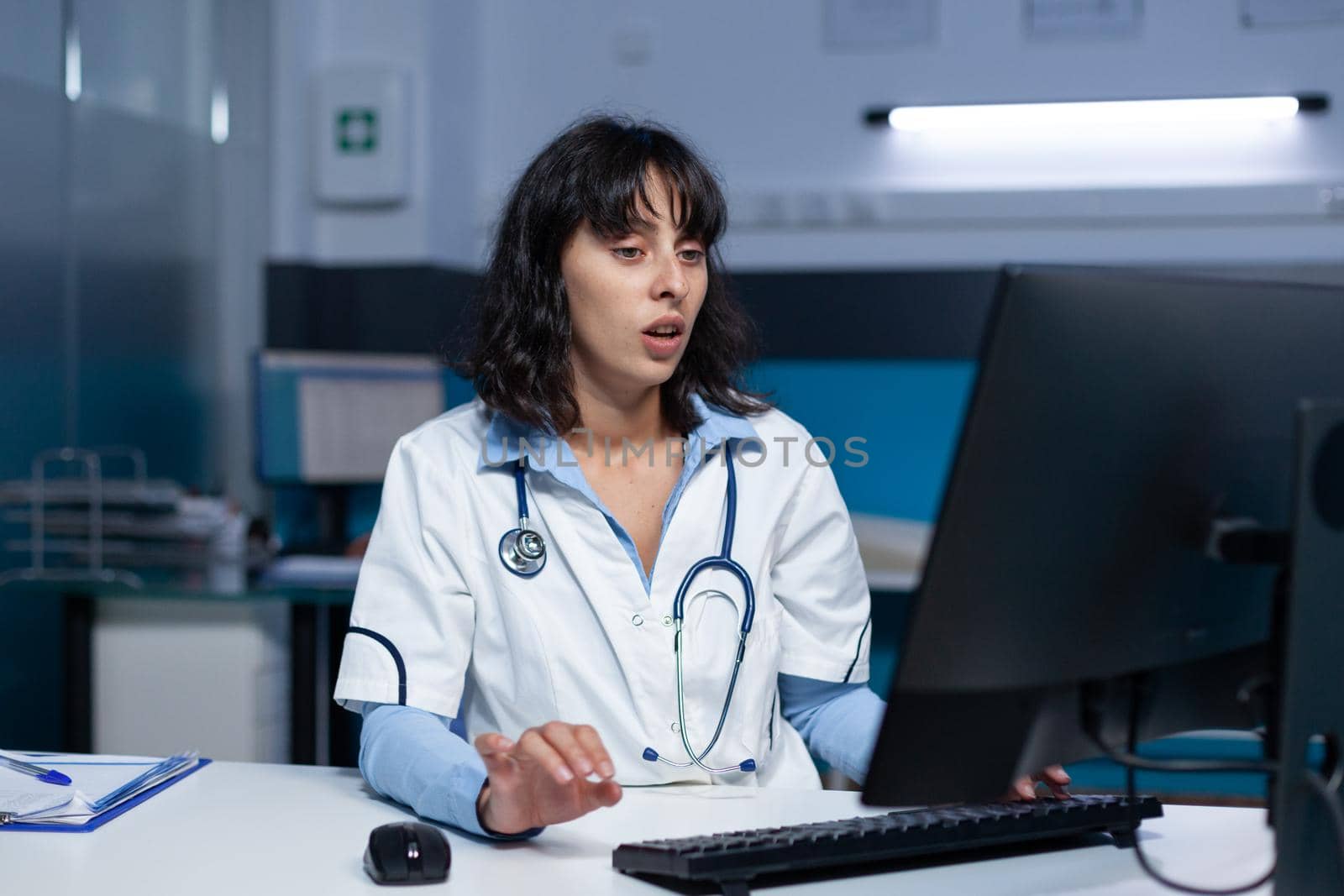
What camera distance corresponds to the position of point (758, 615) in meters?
1.46

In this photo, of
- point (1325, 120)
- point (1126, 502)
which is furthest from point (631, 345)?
point (1325, 120)

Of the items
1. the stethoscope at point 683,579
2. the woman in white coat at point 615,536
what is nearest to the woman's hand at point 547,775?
the woman in white coat at point 615,536

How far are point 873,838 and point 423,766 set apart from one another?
39 cm

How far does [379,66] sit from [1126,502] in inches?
116

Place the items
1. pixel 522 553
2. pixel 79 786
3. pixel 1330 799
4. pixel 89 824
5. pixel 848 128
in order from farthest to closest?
1. pixel 848 128
2. pixel 522 553
3. pixel 79 786
4. pixel 89 824
5. pixel 1330 799

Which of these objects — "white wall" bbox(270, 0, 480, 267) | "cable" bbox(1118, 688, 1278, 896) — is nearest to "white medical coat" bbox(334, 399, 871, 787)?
"cable" bbox(1118, 688, 1278, 896)

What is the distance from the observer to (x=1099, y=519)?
0.79 meters

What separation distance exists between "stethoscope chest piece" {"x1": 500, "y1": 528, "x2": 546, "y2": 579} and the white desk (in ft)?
0.89

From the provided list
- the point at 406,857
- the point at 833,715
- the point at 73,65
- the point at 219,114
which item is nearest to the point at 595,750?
the point at 406,857

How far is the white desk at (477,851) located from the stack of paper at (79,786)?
2cm

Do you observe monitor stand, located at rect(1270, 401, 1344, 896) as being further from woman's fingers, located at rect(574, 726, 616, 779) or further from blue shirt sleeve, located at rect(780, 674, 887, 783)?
blue shirt sleeve, located at rect(780, 674, 887, 783)

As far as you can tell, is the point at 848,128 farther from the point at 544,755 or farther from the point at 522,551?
the point at 544,755

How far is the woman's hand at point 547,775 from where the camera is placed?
984 mm

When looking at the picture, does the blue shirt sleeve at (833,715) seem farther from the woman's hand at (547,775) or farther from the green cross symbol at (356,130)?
the green cross symbol at (356,130)
